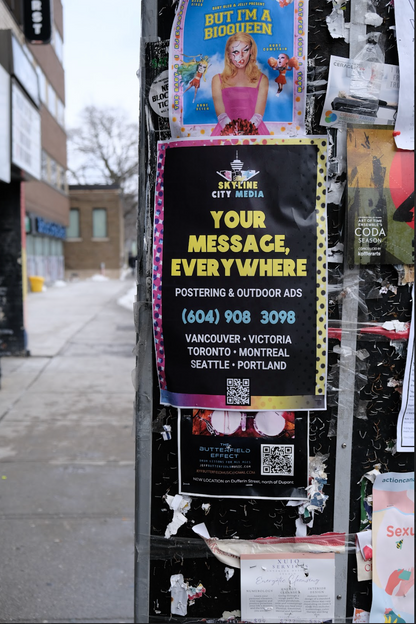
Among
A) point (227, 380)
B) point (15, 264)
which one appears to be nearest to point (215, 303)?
point (227, 380)

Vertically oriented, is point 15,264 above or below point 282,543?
above

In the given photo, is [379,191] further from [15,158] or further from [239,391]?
[15,158]

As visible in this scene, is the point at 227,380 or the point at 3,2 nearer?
the point at 227,380

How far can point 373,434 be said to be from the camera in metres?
1.80

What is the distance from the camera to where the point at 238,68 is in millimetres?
1703

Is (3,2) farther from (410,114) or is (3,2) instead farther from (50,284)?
(50,284)

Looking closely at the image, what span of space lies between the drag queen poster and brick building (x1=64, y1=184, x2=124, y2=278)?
1610 inches

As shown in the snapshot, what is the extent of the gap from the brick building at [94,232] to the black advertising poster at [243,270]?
40905mm

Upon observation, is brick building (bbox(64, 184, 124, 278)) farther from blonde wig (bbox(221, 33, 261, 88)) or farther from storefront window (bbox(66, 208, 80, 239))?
blonde wig (bbox(221, 33, 261, 88))

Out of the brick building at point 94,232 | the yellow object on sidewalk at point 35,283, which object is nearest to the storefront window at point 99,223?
the brick building at point 94,232

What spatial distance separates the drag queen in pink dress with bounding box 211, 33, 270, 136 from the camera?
170 centimetres

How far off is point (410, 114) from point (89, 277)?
41.0 meters

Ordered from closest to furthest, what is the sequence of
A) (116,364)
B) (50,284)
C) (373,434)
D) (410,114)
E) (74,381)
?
(410,114), (373,434), (74,381), (116,364), (50,284)

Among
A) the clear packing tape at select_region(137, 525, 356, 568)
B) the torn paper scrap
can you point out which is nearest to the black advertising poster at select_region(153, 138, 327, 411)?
the clear packing tape at select_region(137, 525, 356, 568)
